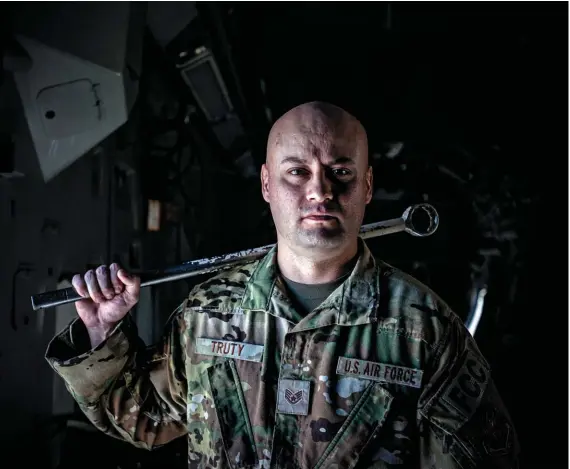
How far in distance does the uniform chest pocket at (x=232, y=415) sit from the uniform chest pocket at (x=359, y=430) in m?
0.11

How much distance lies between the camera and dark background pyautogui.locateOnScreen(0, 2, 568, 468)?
1.26 metres

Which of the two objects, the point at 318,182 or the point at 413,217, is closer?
the point at 318,182

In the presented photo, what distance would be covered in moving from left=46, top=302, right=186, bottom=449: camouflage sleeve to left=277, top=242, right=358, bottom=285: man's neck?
206 mm

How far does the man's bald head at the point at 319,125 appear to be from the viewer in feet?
2.66

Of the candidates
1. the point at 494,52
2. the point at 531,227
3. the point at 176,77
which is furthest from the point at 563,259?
the point at 176,77

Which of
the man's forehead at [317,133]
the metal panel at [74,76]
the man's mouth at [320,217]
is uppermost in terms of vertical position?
the metal panel at [74,76]

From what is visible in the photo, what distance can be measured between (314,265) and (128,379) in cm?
35

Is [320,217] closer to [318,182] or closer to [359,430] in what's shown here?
[318,182]

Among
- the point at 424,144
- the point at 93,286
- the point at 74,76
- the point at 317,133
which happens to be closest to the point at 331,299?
the point at 317,133

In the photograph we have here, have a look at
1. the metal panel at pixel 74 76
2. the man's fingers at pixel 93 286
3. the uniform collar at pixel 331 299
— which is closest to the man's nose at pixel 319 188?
the uniform collar at pixel 331 299

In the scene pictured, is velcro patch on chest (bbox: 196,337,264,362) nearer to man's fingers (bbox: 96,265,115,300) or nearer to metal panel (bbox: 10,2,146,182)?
man's fingers (bbox: 96,265,115,300)

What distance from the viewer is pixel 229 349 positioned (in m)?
0.81

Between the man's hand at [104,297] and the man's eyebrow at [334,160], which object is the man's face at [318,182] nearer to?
the man's eyebrow at [334,160]

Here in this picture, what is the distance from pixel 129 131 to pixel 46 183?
0.89 ft
